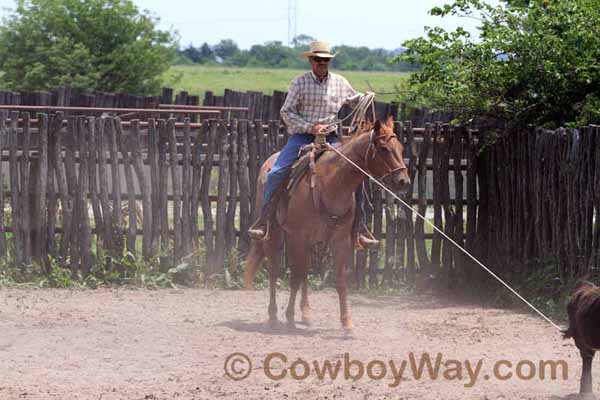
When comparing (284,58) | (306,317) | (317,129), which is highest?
(284,58)

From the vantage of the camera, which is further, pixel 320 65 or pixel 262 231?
pixel 262 231

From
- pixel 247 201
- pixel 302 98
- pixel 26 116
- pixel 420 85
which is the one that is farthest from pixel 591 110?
pixel 26 116

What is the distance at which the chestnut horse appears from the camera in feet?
30.2

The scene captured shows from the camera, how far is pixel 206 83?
5788cm

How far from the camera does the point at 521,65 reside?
11055 millimetres

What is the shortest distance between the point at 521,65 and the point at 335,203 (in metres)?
2.96

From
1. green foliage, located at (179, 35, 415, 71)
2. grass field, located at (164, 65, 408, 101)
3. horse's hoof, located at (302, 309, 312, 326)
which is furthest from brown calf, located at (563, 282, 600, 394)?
green foliage, located at (179, 35, 415, 71)

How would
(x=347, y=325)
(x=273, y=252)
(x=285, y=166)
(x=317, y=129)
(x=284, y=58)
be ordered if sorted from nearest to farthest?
(x=347, y=325), (x=317, y=129), (x=285, y=166), (x=273, y=252), (x=284, y=58)

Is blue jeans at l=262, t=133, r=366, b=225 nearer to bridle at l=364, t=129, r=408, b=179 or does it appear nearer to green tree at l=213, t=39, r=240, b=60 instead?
bridle at l=364, t=129, r=408, b=179

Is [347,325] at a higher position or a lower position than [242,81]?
lower

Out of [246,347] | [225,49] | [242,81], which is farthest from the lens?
[225,49]

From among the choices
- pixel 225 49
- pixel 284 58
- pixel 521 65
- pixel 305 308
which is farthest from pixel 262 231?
pixel 225 49

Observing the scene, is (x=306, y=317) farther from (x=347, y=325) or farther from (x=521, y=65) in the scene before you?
(x=521, y=65)

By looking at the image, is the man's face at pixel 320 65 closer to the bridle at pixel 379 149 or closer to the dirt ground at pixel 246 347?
the bridle at pixel 379 149
